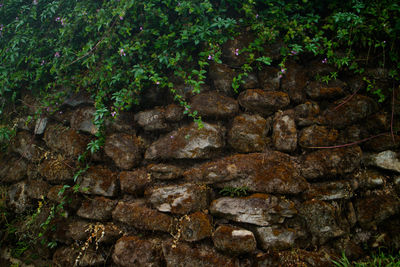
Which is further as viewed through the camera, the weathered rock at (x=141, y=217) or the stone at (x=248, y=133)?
the stone at (x=248, y=133)

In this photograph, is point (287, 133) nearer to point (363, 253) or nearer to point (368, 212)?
point (368, 212)

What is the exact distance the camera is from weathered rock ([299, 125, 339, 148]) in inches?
88.2

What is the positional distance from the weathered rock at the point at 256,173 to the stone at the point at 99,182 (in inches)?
33.8

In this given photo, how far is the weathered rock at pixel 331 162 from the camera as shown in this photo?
217cm

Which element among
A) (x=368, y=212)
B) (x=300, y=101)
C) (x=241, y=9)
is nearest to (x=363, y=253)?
(x=368, y=212)

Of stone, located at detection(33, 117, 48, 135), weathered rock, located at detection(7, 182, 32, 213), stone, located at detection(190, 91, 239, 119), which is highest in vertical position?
stone, located at detection(190, 91, 239, 119)

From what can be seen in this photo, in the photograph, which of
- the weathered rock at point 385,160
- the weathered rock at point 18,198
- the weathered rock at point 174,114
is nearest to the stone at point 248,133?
the weathered rock at point 174,114

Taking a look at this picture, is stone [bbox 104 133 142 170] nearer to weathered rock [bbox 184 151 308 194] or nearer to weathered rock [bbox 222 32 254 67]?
weathered rock [bbox 184 151 308 194]

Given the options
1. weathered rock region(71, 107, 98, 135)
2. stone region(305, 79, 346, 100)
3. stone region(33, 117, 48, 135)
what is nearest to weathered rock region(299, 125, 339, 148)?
stone region(305, 79, 346, 100)

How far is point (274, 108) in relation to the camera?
7.82 feet

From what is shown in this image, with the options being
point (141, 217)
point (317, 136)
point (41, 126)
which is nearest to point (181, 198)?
point (141, 217)

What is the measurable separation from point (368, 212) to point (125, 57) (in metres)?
2.83

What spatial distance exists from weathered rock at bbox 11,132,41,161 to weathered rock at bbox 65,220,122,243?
1.06 meters

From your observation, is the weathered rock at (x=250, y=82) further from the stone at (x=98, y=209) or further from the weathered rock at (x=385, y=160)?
the stone at (x=98, y=209)
